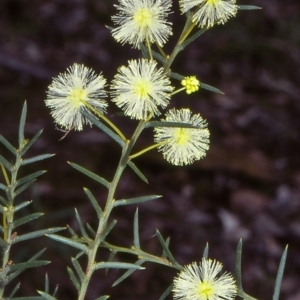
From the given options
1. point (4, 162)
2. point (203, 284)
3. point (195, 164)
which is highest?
point (195, 164)

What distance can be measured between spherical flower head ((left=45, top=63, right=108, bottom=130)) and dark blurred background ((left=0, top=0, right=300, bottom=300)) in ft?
4.91

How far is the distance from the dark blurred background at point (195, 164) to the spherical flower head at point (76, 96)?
1497mm

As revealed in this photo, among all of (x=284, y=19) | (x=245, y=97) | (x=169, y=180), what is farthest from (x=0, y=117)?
(x=284, y=19)

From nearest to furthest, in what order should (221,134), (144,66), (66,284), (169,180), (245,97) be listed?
(144,66) → (66,284) → (169,180) → (221,134) → (245,97)

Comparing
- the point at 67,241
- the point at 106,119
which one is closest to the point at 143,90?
the point at 106,119

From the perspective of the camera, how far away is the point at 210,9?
0.97 metres

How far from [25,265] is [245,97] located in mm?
3645

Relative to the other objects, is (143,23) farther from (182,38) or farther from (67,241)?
(67,241)

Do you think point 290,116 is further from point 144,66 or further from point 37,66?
point 144,66

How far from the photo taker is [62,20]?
487 cm

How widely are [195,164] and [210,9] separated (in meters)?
2.79

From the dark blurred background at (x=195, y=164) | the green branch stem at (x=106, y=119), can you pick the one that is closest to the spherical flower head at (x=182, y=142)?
the green branch stem at (x=106, y=119)

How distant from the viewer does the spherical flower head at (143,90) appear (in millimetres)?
948

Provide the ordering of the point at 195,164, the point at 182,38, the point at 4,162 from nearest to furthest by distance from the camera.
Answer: the point at 182,38
the point at 4,162
the point at 195,164
